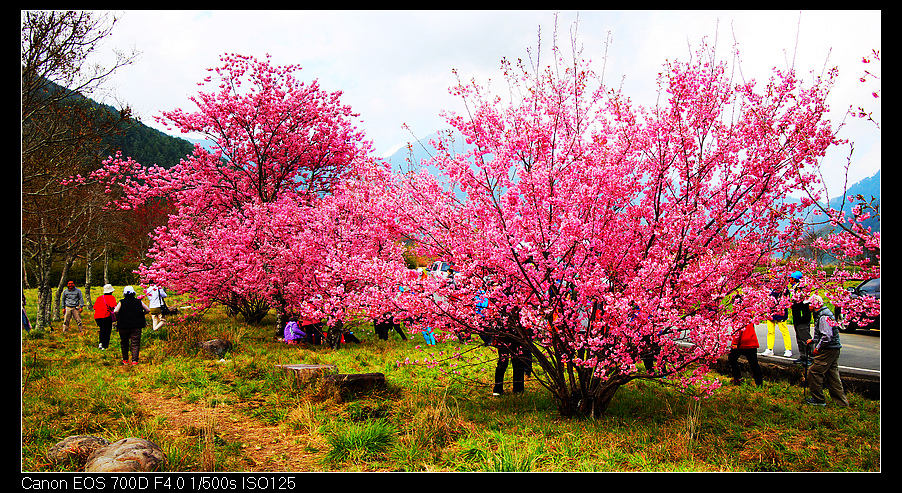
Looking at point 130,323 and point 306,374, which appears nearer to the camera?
point 306,374

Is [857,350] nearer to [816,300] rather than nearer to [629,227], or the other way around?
[816,300]

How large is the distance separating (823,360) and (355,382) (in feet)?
22.3

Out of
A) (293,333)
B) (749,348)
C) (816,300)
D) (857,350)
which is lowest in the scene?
(857,350)

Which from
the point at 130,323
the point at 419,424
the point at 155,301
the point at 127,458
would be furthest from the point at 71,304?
the point at 419,424

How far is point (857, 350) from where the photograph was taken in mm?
10398

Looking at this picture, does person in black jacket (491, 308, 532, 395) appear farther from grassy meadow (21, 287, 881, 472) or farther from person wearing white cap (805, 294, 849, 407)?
person wearing white cap (805, 294, 849, 407)

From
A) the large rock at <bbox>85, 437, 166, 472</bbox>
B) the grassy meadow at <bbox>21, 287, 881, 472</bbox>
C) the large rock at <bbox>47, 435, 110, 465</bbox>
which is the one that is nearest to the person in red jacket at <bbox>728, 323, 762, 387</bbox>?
the grassy meadow at <bbox>21, 287, 881, 472</bbox>

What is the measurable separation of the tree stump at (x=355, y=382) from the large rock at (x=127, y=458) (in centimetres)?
272

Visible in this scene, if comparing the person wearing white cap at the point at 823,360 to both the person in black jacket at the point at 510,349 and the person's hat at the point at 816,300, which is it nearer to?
the person's hat at the point at 816,300

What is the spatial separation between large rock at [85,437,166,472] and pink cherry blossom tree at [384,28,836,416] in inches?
119

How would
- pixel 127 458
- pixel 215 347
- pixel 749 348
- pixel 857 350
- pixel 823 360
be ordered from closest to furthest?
pixel 127 458 < pixel 823 360 < pixel 749 348 < pixel 215 347 < pixel 857 350

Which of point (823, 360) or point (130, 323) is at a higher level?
point (130, 323)

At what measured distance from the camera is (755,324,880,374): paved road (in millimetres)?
8829

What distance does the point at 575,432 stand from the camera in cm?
546
